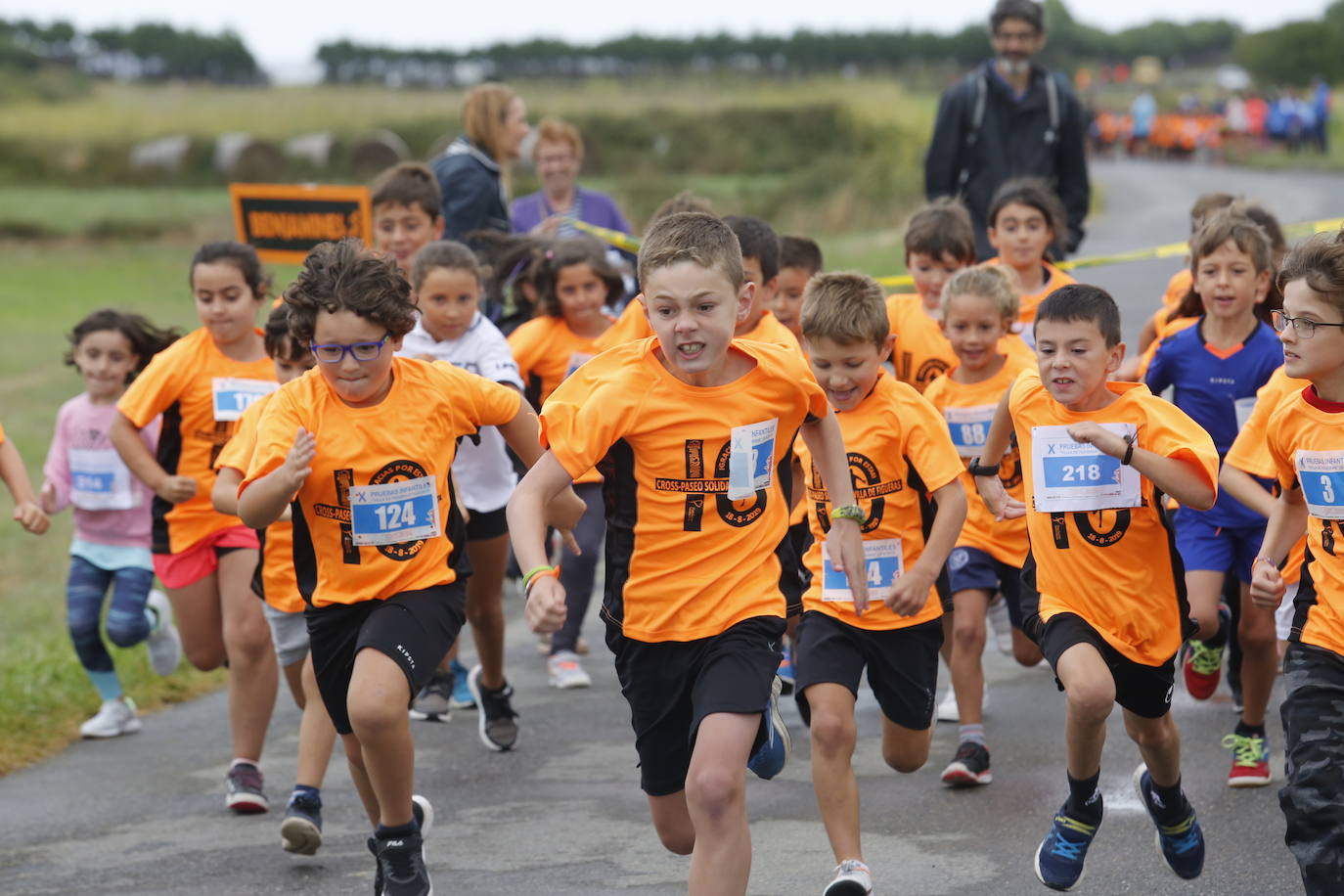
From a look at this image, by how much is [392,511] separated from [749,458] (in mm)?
1158

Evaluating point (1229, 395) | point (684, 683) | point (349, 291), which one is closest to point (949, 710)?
point (1229, 395)

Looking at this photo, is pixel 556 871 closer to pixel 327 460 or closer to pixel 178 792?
pixel 327 460

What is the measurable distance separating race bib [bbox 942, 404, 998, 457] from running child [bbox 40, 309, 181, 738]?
3.51 metres

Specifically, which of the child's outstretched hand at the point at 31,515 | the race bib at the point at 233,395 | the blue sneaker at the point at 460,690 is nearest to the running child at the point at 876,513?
the race bib at the point at 233,395

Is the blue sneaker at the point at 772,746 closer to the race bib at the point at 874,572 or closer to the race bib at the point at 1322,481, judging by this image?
the race bib at the point at 874,572

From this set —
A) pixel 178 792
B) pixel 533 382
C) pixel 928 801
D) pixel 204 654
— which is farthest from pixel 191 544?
pixel 928 801

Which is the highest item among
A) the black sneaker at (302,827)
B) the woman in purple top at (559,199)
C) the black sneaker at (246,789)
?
the woman in purple top at (559,199)

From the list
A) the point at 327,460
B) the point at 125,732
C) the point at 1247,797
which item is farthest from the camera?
the point at 125,732

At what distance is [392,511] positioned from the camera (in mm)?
5059

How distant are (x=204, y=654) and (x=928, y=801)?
2.95 m

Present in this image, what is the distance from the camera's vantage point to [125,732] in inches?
307

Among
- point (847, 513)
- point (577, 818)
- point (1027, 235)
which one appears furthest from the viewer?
point (1027, 235)

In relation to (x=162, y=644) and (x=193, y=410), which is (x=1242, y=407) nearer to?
(x=193, y=410)

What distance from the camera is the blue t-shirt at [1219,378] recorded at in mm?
6199
